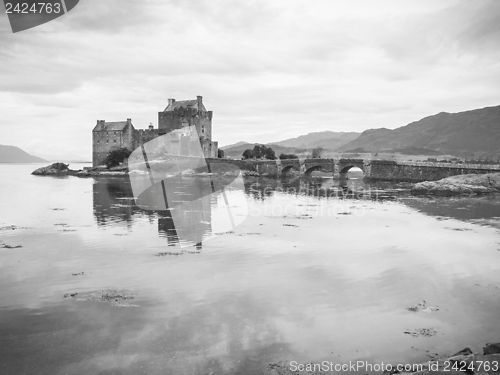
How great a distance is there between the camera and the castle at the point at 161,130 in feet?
344

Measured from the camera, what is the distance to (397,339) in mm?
10781

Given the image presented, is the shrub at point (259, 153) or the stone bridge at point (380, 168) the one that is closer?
the stone bridge at point (380, 168)

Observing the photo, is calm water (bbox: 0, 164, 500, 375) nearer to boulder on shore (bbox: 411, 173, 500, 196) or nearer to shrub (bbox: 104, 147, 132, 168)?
boulder on shore (bbox: 411, 173, 500, 196)

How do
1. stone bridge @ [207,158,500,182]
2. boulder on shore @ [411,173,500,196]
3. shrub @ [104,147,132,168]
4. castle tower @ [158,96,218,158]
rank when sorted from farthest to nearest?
castle tower @ [158,96,218,158]
shrub @ [104,147,132,168]
stone bridge @ [207,158,500,182]
boulder on shore @ [411,173,500,196]

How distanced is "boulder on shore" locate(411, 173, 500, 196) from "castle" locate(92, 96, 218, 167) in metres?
60.0

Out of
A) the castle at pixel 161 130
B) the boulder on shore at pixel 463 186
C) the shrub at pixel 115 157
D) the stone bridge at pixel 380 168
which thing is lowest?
the boulder on shore at pixel 463 186

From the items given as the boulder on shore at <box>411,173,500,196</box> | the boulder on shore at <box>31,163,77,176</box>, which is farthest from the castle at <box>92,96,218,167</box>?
the boulder on shore at <box>411,173,500,196</box>

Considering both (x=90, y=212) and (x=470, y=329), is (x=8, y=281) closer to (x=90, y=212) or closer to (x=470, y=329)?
(x=470, y=329)

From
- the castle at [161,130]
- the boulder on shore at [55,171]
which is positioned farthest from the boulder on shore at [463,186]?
the boulder on shore at [55,171]

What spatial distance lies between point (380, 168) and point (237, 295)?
3326 inches

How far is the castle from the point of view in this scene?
105 m

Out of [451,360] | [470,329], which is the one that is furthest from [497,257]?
[451,360]

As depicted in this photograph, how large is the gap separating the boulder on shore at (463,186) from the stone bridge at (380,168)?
11.5 meters

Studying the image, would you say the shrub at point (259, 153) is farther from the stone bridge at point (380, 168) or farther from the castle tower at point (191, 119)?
the castle tower at point (191, 119)
